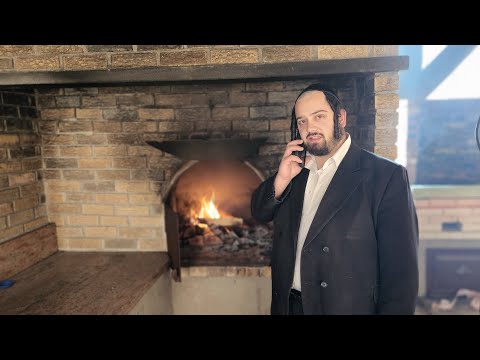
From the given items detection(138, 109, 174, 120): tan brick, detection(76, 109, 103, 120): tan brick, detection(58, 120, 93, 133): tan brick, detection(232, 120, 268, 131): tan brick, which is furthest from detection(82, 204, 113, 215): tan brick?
detection(232, 120, 268, 131): tan brick

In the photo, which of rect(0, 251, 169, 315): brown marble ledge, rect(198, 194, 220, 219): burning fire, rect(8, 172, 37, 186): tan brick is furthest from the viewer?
rect(198, 194, 220, 219): burning fire

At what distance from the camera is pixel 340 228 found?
5.28ft

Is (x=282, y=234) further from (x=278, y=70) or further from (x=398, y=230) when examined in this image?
(x=278, y=70)

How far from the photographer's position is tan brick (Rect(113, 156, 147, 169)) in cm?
295

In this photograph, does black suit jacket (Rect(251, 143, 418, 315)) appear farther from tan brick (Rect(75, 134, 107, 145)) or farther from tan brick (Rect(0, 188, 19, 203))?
tan brick (Rect(0, 188, 19, 203))

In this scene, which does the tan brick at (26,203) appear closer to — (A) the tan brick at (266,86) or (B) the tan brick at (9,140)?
(B) the tan brick at (9,140)

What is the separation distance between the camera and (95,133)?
9.63ft

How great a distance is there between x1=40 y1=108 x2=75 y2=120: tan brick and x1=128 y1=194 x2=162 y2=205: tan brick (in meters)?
0.94

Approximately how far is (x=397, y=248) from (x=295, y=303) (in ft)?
2.16

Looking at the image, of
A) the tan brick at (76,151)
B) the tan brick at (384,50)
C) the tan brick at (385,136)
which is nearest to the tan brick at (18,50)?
the tan brick at (76,151)

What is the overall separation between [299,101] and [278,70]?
0.98 feet

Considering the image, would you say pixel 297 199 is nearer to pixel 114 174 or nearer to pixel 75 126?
pixel 114 174

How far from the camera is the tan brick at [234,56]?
1989 mm

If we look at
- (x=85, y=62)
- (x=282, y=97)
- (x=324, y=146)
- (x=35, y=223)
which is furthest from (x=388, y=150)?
(x=35, y=223)
